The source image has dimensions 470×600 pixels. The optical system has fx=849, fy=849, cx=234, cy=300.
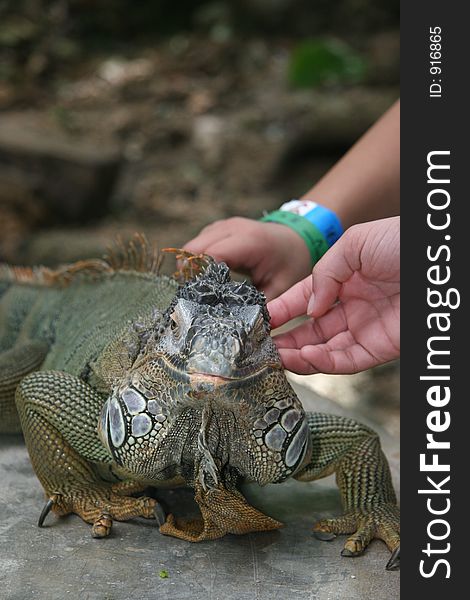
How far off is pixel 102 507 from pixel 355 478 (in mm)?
1076

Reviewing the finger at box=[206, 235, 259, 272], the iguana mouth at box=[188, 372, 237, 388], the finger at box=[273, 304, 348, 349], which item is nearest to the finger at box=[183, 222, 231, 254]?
the finger at box=[206, 235, 259, 272]

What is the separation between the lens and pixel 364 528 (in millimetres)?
3432

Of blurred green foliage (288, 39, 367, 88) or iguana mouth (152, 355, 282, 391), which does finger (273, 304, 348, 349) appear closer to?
iguana mouth (152, 355, 282, 391)

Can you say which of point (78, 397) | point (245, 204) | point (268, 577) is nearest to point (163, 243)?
point (245, 204)

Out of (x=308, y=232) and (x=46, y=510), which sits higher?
(x=308, y=232)

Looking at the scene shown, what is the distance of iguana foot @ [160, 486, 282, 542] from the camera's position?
307 cm

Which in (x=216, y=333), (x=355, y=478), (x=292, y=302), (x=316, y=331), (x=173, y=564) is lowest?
(x=173, y=564)

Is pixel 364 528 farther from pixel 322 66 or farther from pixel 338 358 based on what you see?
pixel 322 66

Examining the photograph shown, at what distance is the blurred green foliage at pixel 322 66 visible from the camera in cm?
1402

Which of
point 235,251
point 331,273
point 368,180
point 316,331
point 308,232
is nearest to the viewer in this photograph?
point 331,273

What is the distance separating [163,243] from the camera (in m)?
10.8

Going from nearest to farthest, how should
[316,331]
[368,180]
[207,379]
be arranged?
[207,379]
[316,331]
[368,180]

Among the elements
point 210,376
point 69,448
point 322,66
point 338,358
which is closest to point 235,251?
point 338,358

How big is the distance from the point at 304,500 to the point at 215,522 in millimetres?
818
